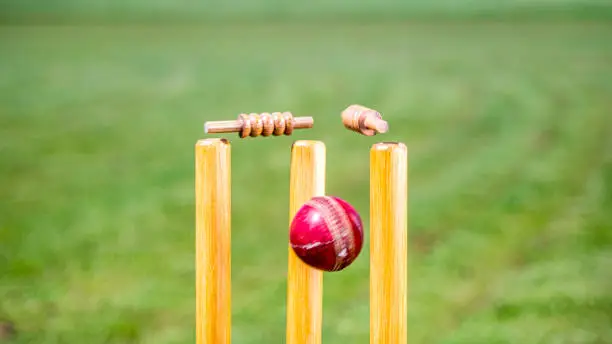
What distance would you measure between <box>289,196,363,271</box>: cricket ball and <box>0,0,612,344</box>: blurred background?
35.3 inches

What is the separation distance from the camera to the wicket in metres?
1.16

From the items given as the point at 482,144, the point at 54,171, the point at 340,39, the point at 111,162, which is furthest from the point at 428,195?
the point at 54,171

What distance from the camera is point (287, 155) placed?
2.33 meters

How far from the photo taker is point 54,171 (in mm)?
2266

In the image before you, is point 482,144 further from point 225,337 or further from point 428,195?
point 225,337

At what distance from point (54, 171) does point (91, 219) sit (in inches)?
7.5

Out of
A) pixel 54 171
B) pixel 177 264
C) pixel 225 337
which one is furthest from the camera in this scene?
pixel 54 171

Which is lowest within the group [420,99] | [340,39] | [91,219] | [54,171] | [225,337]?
[225,337]

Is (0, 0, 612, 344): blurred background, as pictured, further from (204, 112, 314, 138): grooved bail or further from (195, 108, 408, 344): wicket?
(204, 112, 314, 138): grooved bail

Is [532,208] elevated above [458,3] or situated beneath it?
situated beneath

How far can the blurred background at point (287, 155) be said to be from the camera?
2070 mm

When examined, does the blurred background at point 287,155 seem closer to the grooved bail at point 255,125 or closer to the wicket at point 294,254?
the wicket at point 294,254

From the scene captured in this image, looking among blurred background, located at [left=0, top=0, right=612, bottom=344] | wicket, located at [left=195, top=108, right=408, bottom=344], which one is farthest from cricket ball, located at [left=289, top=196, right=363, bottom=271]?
blurred background, located at [left=0, top=0, right=612, bottom=344]

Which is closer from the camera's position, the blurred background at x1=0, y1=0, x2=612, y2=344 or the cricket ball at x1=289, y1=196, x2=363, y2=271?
the cricket ball at x1=289, y1=196, x2=363, y2=271
